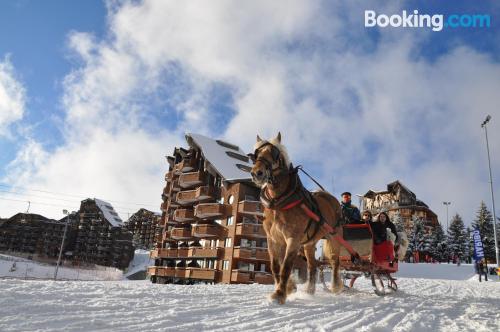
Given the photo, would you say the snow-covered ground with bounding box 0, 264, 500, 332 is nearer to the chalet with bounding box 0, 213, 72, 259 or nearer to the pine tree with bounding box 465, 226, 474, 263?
the pine tree with bounding box 465, 226, 474, 263

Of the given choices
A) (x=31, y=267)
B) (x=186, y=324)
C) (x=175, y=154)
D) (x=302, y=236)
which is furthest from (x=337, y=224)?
(x=31, y=267)

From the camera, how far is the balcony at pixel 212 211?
3834 cm

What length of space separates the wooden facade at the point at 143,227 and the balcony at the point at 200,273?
67.1 metres

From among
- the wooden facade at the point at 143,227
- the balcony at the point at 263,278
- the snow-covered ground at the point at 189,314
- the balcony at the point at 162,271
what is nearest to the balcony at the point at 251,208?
the balcony at the point at 263,278

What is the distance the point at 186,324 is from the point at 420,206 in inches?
3425

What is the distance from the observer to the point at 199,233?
38625mm

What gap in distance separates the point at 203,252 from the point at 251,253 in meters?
6.41

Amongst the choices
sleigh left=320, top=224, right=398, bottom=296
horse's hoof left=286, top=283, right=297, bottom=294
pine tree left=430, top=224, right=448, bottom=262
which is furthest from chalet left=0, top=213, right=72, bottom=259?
horse's hoof left=286, top=283, right=297, bottom=294

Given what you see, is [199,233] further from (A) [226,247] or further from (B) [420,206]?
(B) [420,206]

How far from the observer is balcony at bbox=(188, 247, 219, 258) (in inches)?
1470

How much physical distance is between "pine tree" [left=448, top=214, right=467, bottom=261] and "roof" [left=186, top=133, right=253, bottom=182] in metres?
44.5

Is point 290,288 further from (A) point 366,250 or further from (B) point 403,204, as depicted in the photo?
(B) point 403,204

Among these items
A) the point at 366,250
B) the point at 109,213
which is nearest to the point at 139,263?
the point at 109,213

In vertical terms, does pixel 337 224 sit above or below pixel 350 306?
above
